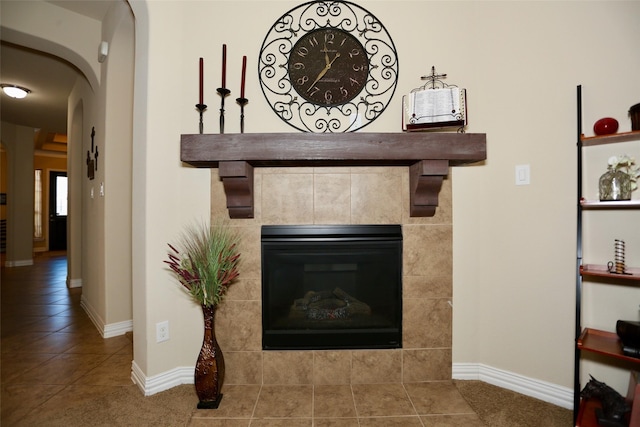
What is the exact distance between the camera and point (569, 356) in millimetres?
1701

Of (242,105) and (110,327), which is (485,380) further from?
(110,327)

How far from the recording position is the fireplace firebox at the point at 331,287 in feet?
6.31

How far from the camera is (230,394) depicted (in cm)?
182

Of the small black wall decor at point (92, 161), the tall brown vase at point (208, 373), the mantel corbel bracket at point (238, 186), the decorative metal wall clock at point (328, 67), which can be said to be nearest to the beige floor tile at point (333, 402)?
the tall brown vase at point (208, 373)

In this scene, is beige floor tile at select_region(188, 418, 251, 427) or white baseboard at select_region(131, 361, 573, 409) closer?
beige floor tile at select_region(188, 418, 251, 427)

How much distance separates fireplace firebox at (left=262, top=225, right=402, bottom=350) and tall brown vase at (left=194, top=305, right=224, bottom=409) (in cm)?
32

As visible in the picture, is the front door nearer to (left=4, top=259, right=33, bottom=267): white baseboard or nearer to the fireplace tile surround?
(left=4, top=259, right=33, bottom=267): white baseboard

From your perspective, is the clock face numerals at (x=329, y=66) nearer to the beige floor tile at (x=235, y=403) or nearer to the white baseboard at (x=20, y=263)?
the beige floor tile at (x=235, y=403)

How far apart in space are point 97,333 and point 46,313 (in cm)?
101

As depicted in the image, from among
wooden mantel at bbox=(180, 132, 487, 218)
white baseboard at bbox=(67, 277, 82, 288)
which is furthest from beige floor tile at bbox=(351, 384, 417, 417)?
white baseboard at bbox=(67, 277, 82, 288)

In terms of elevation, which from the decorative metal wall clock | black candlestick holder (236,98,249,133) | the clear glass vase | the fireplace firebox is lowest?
the fireplace firebox

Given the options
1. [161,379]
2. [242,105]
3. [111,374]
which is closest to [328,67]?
[242,105]

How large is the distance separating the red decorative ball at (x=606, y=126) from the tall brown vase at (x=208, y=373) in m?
2.16

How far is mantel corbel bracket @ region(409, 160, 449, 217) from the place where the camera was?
171 cm
